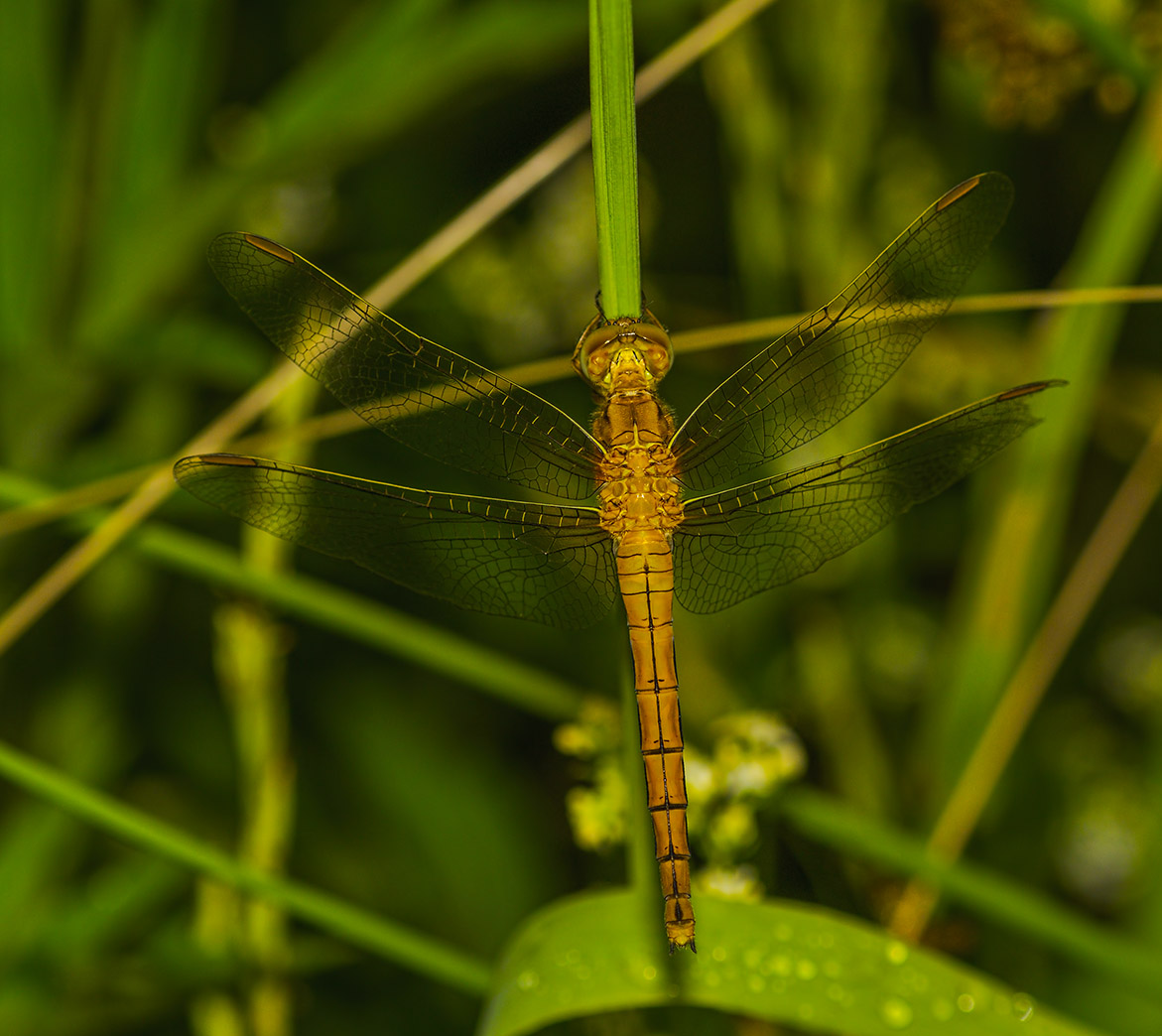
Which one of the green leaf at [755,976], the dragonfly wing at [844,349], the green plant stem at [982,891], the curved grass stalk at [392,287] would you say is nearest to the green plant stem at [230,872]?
the green leaf at [755,976]

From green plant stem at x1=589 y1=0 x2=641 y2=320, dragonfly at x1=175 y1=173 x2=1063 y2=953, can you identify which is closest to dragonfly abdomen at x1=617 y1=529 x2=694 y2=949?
dragonfly at x1=175 y1=173 x2=1063 y2=953

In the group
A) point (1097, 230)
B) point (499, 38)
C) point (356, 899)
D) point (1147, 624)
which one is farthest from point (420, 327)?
point (1147, 624)

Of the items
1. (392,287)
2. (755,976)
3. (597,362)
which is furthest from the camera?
(392,287)

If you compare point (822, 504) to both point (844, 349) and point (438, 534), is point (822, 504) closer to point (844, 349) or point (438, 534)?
point (844, 349)

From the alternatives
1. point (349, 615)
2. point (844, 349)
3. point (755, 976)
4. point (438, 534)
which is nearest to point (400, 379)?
point (438, 534)

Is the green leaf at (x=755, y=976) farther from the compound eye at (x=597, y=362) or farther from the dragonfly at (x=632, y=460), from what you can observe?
the compound eye at (x=597, y=362)

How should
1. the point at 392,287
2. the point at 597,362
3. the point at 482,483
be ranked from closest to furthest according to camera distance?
the point at 597,362
the point at 392,287
the point at 482,483

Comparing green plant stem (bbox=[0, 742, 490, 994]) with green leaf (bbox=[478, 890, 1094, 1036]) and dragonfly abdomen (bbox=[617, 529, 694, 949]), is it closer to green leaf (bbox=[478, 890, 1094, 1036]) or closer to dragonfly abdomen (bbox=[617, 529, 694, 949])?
green leaf (bbox=[478, 890, 1094, 1036])

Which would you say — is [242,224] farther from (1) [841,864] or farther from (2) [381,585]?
(1) [841,864]
